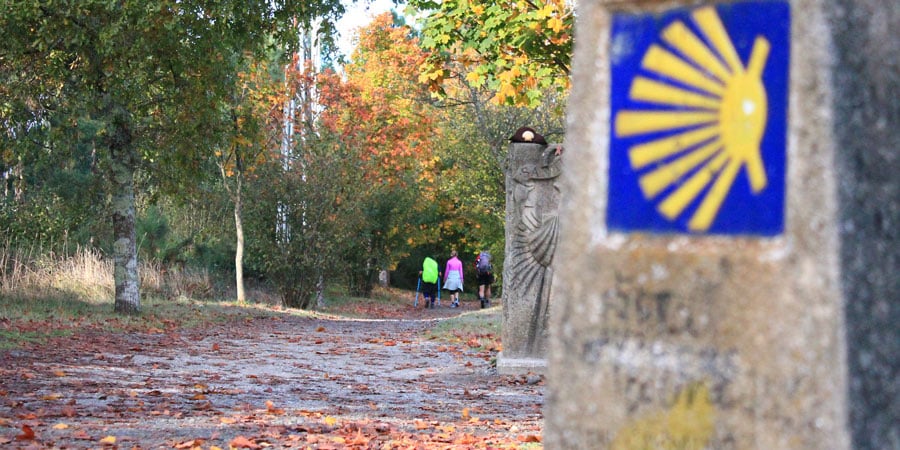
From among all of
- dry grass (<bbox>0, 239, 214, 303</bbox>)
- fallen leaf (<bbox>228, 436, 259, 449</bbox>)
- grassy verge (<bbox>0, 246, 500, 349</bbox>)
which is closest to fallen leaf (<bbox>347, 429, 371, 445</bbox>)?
fallen leaf (<bbox>228, 436, 259, 449</bbox>)

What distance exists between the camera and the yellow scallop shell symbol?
210 centimetres

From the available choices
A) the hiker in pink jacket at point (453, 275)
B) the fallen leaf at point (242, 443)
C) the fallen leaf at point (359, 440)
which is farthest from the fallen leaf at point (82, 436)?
the hiker in pink jacket at point (453, 275)

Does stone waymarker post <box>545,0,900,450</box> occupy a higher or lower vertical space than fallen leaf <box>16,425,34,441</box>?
higher

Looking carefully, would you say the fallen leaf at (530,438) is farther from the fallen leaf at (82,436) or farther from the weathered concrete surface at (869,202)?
the weathered concrete surface at (869,202)

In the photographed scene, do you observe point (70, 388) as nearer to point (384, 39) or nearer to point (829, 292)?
point (829, 292)

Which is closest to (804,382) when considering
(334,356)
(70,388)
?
(70,388)

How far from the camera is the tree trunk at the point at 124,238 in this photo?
16.9 meters

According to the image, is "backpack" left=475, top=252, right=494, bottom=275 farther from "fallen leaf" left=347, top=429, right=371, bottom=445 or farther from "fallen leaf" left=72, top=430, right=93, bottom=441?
"fallen leaf" left=72, top=430, right=93, bottom=441

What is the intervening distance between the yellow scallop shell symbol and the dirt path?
4268mm

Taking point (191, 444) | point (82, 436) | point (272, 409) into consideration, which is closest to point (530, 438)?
point (191, 444)

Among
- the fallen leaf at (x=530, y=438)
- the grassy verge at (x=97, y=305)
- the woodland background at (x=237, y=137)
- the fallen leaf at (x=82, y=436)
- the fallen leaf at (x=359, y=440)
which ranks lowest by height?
the fallen leaf at (x=82, y=436)

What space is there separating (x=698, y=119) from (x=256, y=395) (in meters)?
7.46

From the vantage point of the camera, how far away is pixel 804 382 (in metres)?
1.95

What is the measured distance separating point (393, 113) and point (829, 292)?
97.9 ft
